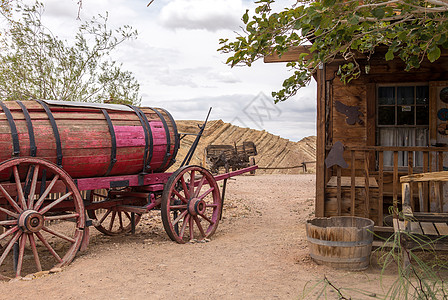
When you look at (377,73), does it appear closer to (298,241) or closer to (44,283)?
(298,241)

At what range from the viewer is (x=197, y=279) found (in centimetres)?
412

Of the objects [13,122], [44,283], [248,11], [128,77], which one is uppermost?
[128,77]

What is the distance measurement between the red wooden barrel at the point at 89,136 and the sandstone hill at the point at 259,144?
19066mm

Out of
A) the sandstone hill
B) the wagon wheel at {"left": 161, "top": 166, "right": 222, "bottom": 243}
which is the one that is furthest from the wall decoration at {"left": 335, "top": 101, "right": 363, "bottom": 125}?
the sandstone hill

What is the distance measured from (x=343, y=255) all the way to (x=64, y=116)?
3.56 m

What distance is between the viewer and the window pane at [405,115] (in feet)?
23.5

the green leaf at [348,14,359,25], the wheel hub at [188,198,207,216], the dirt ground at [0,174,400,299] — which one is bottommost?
the dirt ground at [0,174,400,299]

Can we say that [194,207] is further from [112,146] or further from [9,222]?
[9,222]

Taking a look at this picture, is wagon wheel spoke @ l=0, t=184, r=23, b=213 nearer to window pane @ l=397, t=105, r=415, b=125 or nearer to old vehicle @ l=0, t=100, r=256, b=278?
old vehicle @ l=0, t=100, r=256, b=278

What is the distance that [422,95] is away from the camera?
280 inches

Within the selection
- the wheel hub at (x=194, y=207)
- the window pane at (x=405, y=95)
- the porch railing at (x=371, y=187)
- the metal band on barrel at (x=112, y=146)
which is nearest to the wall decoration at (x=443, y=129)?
the porch railing at (x=371, y=187)

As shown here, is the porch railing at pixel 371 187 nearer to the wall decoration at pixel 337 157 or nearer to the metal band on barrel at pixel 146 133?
the wall decoration at pixel 337 157

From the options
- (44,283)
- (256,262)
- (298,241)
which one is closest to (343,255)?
(256,262)

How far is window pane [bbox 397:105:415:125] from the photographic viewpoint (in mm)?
7176
